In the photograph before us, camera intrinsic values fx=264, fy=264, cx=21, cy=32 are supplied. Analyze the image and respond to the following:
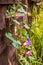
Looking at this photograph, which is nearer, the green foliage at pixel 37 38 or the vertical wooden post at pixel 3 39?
the vertical wooden post at pixel 3 39

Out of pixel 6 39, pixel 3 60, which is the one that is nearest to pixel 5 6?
pixel 6 39

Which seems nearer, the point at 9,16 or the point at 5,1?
the point at 5,1

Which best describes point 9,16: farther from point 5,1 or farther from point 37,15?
point 37,15

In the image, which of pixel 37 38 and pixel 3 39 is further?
pixel 37 38

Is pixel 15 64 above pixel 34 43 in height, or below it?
above

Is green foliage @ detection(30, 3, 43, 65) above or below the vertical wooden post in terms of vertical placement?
below

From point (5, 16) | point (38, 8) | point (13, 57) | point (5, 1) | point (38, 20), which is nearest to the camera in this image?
point (5, 1)

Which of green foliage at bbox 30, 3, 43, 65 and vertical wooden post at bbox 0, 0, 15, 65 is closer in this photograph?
vertical wooden post at bbox 0, 0, 15, 65

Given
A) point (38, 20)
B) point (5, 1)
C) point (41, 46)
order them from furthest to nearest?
point (38, 20), point (41, 46), point (5, 1)

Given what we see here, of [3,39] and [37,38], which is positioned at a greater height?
[3,39]

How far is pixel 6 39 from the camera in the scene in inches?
71.4

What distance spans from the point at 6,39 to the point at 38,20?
95.1 inches

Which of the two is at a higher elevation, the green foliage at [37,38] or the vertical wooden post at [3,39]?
the vertical wooden post at [3,39]

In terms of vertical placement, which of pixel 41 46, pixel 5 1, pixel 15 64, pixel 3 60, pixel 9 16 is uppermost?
pixel 5 1
